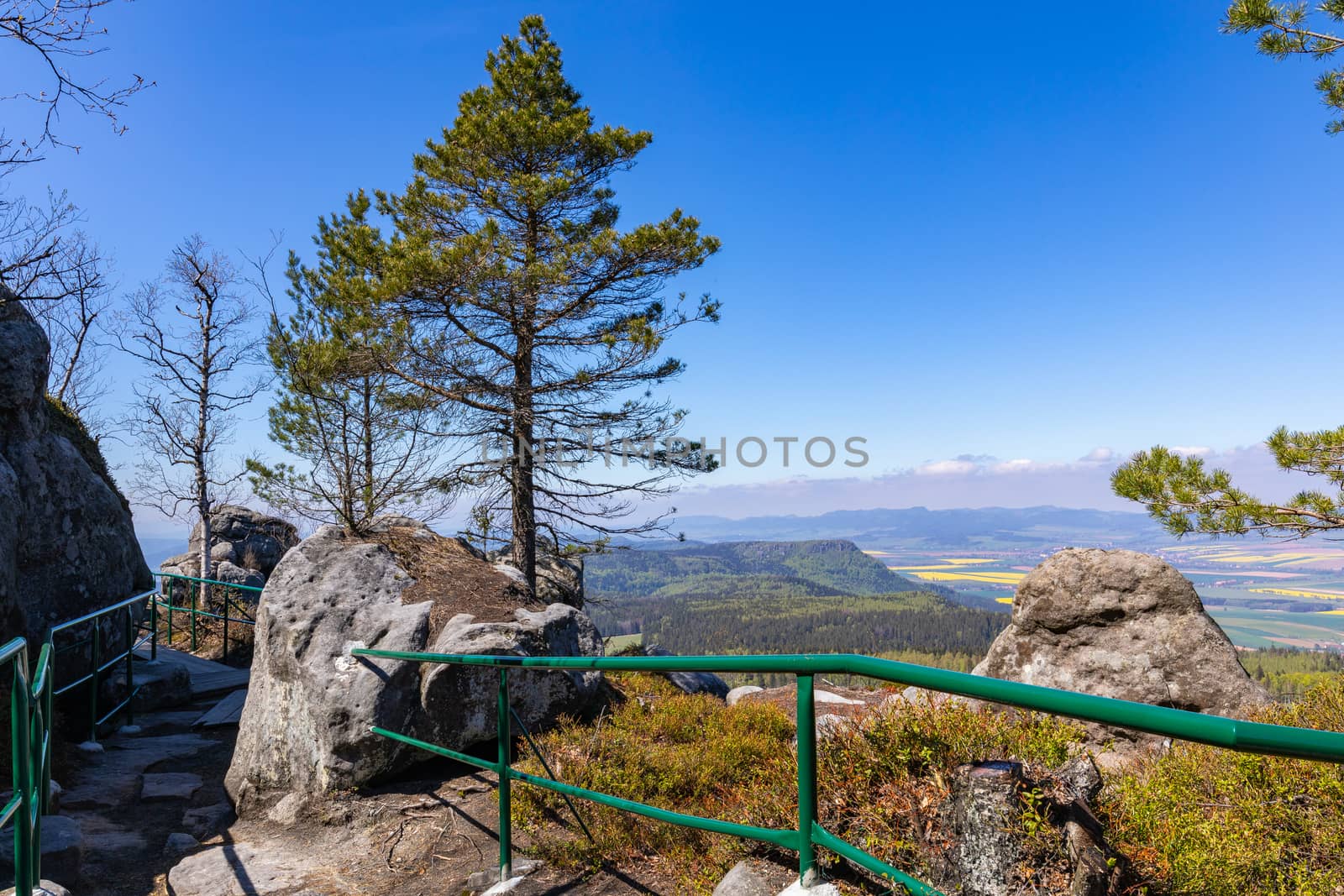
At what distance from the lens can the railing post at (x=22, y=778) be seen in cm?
271

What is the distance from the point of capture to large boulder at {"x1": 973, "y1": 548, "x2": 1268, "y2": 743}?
680 centimetres

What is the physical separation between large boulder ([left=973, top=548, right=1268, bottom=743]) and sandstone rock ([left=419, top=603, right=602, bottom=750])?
4.66 m

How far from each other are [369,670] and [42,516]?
586 cm

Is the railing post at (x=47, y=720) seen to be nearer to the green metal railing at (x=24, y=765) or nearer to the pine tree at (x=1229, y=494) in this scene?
the green metal railing at (x=24, y=765)

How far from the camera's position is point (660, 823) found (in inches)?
158

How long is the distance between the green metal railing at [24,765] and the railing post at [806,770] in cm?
282

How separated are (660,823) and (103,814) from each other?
5429 mm

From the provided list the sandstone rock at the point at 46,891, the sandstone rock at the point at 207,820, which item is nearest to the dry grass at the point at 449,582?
the sandstone rock at the point at 207,820

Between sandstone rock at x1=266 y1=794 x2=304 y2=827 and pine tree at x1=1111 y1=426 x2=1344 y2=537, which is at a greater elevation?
pine tree at x1=1111 y1=426 x2=1344 y2=537

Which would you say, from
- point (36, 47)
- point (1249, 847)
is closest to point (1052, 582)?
point (1249, 847)

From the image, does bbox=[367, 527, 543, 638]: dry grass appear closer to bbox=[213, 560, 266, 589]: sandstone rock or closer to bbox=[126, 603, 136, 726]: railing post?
bbox=[126, 603, 136, 726]: railing post

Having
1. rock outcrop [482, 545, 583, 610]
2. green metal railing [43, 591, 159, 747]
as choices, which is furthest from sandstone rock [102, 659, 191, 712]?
rock outcrop [482, 545, 583, 610]

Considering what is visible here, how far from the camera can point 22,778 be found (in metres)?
2.98

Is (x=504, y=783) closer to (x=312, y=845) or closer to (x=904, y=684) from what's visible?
(x=312, y=845)
